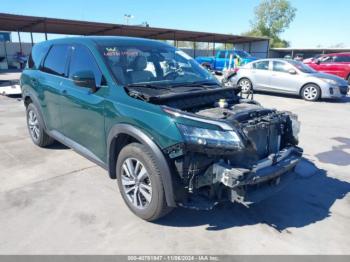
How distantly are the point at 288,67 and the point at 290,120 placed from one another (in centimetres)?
914

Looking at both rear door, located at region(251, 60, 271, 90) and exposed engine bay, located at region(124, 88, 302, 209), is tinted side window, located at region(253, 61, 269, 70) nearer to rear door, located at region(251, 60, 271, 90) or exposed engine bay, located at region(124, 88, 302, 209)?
rear door, located at region(251, 60, 271, 90)

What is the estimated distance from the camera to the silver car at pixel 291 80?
35.8 feet

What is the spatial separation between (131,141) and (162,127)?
0.68 metres

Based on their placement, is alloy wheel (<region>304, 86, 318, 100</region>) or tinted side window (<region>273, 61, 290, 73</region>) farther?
tinted side window (<region>273, 61, 290, 73</region>)

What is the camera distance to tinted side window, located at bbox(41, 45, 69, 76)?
4312 mm

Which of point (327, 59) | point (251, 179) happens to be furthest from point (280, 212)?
point (327, 59)

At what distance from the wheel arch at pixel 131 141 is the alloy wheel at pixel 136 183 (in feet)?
0.76

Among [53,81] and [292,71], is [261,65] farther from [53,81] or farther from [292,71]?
[53,81]

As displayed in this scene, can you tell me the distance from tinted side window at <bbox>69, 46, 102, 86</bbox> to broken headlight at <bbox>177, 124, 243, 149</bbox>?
1.44 meters

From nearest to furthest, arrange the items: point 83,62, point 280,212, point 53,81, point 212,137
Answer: point 212,137
point 280,212
point 83,62
point 53,81

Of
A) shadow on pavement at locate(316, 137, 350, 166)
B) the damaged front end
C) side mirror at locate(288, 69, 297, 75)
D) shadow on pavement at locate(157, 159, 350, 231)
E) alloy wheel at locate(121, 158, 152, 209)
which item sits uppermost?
side mirror at locate(288, 69, 297, 75)

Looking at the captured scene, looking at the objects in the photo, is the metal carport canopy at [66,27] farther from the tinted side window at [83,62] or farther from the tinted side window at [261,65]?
the tinted side window at [83,62]

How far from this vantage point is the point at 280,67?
11891 mm

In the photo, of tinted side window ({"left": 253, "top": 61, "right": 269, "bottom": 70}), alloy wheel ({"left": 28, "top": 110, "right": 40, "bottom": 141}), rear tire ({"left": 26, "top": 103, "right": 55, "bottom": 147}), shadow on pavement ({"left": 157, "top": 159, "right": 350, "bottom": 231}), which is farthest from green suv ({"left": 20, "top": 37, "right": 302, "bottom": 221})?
tinted side window ({"left": 253, "top": 61, "right": 269, "bottom": 70})
